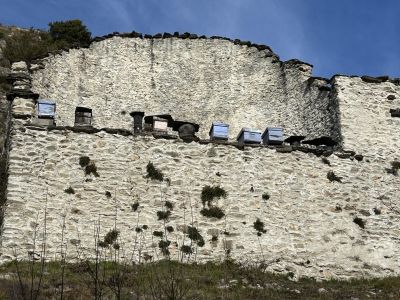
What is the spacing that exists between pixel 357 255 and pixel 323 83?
36.5 feet

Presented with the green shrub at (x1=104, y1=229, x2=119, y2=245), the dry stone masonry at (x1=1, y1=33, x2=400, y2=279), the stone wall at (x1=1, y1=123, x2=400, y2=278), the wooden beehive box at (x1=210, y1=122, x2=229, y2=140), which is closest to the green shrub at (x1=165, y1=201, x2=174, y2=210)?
the dry stone masonry at (x1=1, y1=33, x2=400, y2=279)

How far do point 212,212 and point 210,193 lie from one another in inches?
31.3

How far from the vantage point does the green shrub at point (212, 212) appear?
22.1 m

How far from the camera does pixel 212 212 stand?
72.7ft

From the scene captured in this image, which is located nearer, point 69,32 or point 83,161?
point 83,161

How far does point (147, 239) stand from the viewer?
2127 centimetres

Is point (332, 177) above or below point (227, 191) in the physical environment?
above

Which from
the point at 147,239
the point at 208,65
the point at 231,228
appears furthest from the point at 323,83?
the point at 147,239

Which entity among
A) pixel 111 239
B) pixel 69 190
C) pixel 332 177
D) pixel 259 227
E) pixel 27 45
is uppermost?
pixel 27 45

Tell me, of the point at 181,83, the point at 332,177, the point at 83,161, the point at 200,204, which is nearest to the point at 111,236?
the point at 83,161

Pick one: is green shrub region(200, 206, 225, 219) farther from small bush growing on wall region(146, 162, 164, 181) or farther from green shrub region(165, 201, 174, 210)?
small bush growing on wall region(146, 162, 164, 181)

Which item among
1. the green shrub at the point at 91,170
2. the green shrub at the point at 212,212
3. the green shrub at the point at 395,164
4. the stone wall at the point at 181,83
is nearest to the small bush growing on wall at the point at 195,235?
the green shrub at the point at 212,212

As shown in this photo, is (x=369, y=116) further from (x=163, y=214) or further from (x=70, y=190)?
(x=70, y=190)

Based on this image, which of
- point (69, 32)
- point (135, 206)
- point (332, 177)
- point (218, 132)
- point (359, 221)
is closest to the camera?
point (135, 206)
